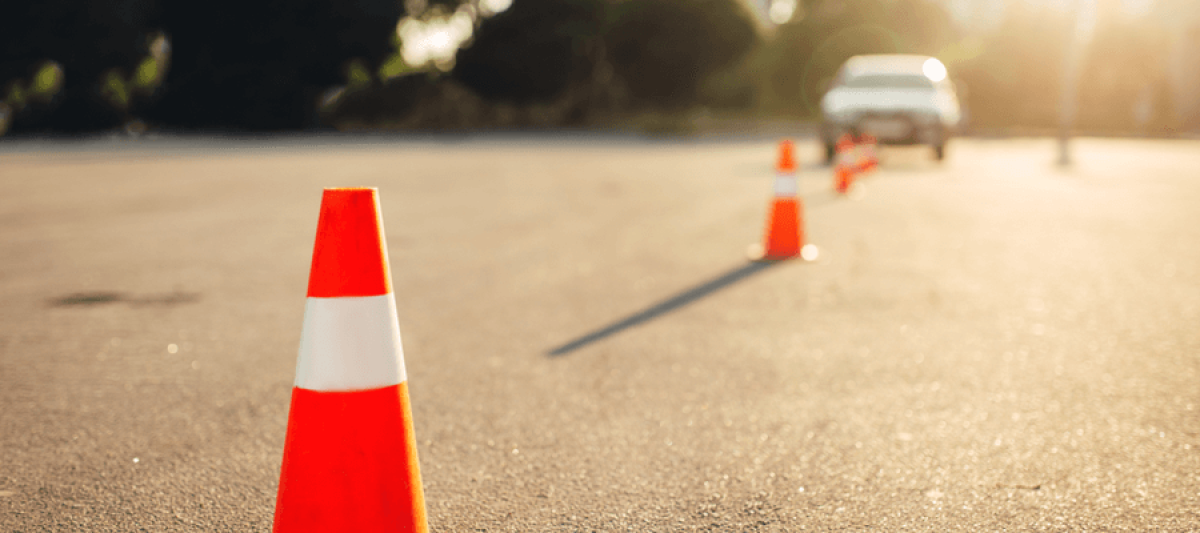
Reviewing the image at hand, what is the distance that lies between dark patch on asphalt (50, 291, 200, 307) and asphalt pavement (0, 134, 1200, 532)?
0.03 m

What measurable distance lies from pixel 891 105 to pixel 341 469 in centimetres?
1787

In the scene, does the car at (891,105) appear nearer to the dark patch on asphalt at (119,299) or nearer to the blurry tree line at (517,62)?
the dark patch on asphalt at (119,299)

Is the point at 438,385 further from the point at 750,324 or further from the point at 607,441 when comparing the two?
the point at 750,324

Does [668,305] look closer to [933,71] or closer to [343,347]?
[343,347]

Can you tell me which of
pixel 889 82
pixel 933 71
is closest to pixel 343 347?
pixel 889 82

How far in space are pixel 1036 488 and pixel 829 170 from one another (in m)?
15.7

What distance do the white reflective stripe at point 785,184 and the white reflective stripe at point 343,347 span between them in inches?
223

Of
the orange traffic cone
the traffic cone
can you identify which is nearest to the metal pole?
the orange traffic cone

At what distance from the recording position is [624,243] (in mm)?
9281

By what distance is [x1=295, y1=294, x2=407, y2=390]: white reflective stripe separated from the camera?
247 centimetres

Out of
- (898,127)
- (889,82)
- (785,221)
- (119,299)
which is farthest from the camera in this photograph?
(889,82)

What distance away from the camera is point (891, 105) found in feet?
62.8

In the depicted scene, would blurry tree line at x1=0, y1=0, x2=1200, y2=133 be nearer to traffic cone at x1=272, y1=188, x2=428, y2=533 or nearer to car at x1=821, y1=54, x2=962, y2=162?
car at x1=821, y1=54, x2=962, y2=162

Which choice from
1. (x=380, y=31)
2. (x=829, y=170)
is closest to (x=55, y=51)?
(x=380, y=31)
